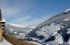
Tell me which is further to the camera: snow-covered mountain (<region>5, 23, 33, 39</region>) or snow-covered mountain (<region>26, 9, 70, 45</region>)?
snow-covered mountain (<region>5, 23, 33, 39</region>)

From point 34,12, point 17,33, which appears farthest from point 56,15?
point 17,33

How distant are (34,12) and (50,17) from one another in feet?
0.72

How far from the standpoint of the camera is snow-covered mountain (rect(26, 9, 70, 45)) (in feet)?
10.8

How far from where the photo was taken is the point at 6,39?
3.44m

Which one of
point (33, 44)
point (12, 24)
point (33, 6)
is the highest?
point (33, 6)

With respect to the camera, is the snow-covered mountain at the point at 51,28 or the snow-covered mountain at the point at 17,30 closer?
the snow-covered mountain at the point at 51,28

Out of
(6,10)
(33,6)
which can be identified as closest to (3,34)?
(6,10)

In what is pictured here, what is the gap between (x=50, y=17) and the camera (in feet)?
11.0

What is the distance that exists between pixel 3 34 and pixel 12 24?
0.61 ft

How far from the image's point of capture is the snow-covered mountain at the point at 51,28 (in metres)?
3.29

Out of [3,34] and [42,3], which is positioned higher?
[42,3]

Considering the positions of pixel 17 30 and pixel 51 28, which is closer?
pixel 51 28

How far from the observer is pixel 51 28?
332 centimetres

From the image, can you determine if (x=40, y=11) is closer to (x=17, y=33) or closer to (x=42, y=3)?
(x=42, y=3)
